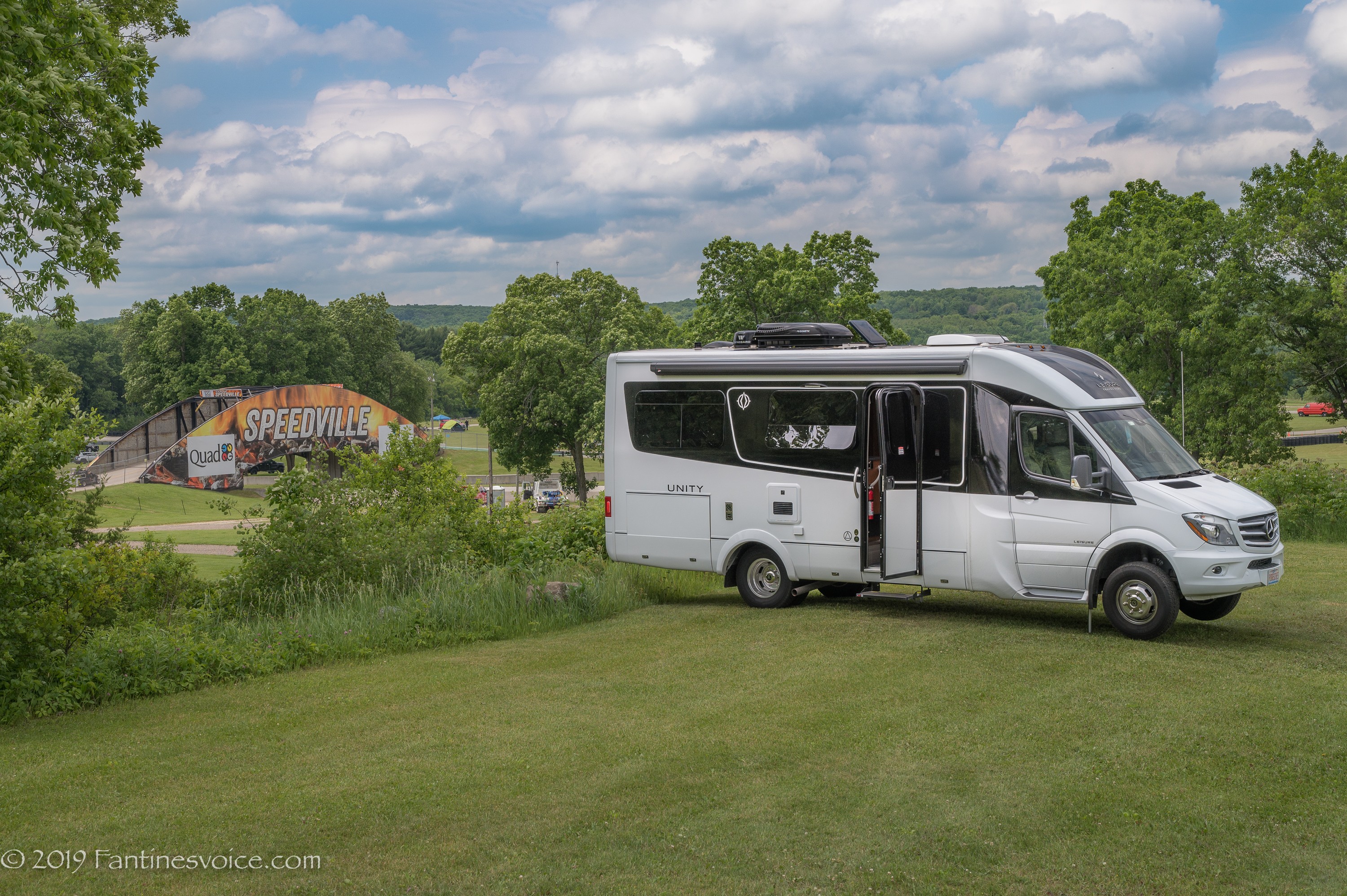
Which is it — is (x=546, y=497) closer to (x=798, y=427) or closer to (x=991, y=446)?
(x=798, y=427)

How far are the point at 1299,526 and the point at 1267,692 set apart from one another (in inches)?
495

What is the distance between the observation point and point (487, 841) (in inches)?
211

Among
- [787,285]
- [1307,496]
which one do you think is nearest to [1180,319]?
[787,285]

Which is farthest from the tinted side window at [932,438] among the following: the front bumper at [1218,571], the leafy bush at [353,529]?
the leafy bush at [353,529]

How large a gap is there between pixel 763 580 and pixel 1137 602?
14.0 feet

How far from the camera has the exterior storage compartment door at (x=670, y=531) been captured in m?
13.0

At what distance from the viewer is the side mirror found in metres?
10.3

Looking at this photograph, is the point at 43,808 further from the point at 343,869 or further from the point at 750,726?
the point at 750,726

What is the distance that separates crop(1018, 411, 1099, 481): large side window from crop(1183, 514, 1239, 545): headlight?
1.09 m

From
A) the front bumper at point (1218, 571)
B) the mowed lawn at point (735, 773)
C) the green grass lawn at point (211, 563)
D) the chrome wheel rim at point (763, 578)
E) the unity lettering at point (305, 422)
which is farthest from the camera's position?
the unity lettering at point (305, 422)

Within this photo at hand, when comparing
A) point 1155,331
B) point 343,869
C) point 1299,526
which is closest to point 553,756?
point 343,869

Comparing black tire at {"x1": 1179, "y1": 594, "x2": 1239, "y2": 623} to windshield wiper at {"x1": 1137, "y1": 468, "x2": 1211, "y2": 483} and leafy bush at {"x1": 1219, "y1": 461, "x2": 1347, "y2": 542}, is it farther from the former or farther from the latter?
leafy bush at {"x1": 1219, "y1": 461, "x2": 1347, "y2": 542}

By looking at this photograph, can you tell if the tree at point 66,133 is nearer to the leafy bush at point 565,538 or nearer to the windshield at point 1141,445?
the leafy bush at point 565,538

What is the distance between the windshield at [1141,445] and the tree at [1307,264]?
32.1 meters
